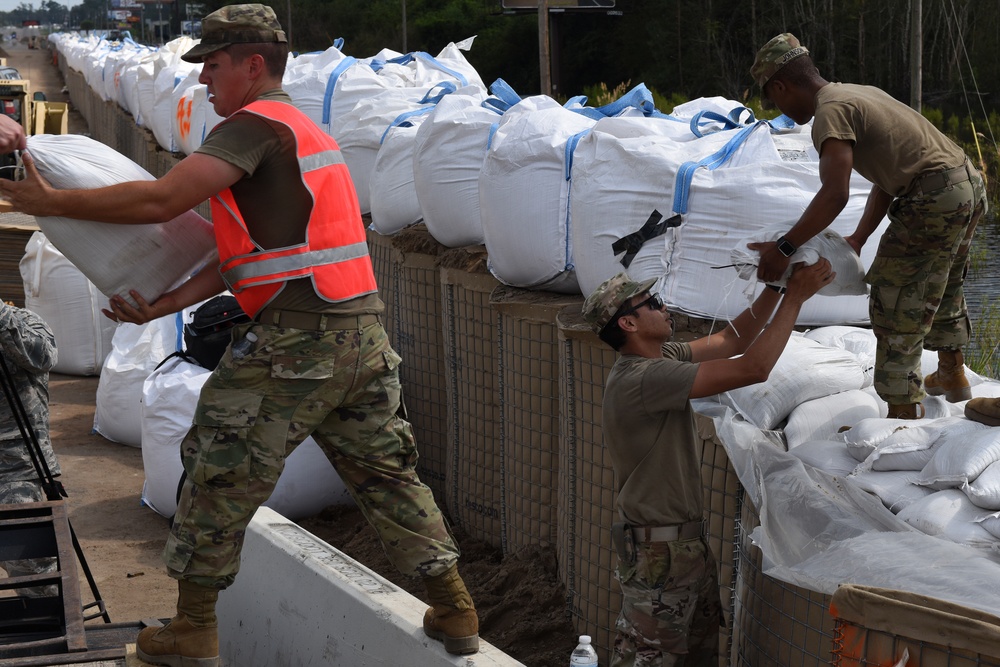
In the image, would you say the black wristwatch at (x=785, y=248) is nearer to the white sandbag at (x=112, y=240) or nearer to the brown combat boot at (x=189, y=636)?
the white sandbag at (x=112, y=240)

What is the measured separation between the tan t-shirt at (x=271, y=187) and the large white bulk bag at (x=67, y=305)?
5573 mm

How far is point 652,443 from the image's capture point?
9.65 feet

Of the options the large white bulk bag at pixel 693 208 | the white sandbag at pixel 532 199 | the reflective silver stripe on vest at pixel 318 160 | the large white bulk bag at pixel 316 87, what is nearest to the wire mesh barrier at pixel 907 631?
the large white bulk bag at pixel 693 208

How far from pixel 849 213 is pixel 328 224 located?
1687 mm

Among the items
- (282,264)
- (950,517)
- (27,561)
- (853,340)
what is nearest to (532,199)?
(853,340)

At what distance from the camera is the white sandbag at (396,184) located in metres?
5.65

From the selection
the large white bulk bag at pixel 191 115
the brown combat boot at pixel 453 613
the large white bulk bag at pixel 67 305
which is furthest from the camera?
the large white bulk bag at pixel 191 115

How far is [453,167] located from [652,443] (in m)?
2.33

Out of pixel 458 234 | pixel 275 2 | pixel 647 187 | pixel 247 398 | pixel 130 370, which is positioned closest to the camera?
pixel 247 398

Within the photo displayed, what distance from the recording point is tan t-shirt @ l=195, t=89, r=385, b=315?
295 centimetres

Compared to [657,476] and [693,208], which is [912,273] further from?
[657,476]

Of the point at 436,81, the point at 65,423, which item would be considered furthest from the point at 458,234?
the point at 65,423

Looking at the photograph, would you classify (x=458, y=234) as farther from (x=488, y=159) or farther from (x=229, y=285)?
(x=229, y=285)

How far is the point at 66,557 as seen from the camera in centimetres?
336
